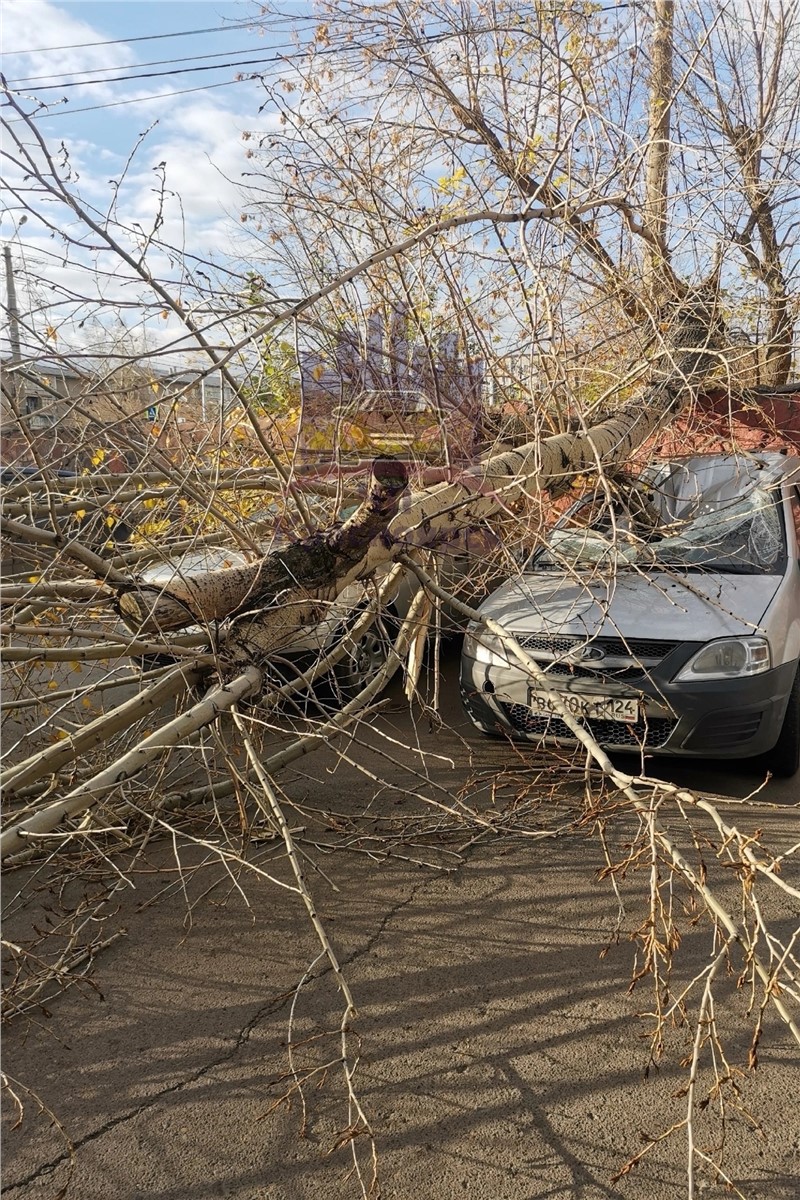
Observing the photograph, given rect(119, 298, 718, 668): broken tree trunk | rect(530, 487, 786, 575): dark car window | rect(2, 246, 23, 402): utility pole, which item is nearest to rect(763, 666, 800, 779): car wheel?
rect(530, 487, 786, 575): dark car window

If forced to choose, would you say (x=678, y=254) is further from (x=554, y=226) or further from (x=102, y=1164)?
(x=102, y=1164)

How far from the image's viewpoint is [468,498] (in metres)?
4.28

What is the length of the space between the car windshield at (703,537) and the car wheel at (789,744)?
81cm

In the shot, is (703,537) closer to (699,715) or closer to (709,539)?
(709,539)

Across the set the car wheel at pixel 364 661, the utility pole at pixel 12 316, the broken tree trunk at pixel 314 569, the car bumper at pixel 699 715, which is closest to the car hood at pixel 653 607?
the car bumper at pixel 699 715

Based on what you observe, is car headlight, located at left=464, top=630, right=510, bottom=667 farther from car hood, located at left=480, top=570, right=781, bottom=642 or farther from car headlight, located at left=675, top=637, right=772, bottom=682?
car headlight, located at left=675, top=637, right=772, bottom=682

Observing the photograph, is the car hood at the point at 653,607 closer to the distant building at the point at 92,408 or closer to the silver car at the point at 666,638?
the silver car at the point at 666,638

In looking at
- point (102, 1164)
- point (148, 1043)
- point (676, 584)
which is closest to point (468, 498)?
point (676, 584)

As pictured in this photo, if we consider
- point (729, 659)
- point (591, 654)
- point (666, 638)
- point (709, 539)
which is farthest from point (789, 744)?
point (709, 539)

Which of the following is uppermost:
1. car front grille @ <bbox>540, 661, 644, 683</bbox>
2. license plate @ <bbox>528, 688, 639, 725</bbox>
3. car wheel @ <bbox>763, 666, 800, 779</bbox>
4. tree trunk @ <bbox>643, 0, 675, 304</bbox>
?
tree trunk @ <bbox>643, 0, 675, 304</bbox>

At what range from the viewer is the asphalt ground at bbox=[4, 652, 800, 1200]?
7.64ft

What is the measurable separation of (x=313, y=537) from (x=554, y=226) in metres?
2.51

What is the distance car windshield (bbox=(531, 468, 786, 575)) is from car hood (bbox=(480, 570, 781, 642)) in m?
0.13

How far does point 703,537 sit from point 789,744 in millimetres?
1400
